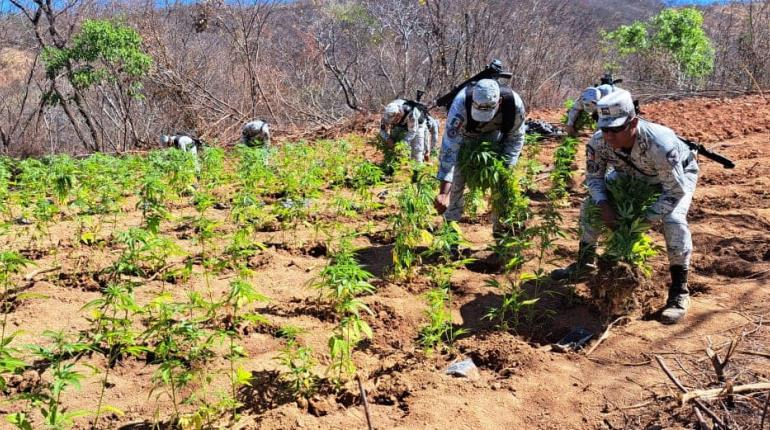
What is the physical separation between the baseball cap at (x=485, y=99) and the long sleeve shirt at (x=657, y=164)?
79cm

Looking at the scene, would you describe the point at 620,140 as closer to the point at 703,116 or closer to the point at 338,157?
the point at 338,157

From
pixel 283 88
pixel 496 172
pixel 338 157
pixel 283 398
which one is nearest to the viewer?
pixel 283 398

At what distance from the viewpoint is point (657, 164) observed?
3.44 metres

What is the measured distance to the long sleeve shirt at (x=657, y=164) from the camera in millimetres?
3412

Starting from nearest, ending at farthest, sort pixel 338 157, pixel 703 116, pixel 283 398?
pixel 283 398 → pixel 338 157 → pixel 703 116

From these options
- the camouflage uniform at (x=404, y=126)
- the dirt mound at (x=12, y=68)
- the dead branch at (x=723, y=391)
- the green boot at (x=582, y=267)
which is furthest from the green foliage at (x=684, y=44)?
the dirt mound at (x=12, y=68)

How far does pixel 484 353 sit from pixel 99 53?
10.3m

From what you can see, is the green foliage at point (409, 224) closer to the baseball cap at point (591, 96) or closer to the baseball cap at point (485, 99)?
the baseball cap at point (485, 99)

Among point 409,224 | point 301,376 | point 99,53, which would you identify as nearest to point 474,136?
point 409,224

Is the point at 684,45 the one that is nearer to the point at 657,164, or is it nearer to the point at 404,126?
the point at 404,126

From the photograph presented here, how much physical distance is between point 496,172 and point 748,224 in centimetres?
267

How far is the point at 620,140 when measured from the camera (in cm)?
339

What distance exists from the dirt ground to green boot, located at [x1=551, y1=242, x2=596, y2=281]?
0.16 metres

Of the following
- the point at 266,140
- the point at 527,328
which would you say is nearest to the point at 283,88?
the point at 266,140
